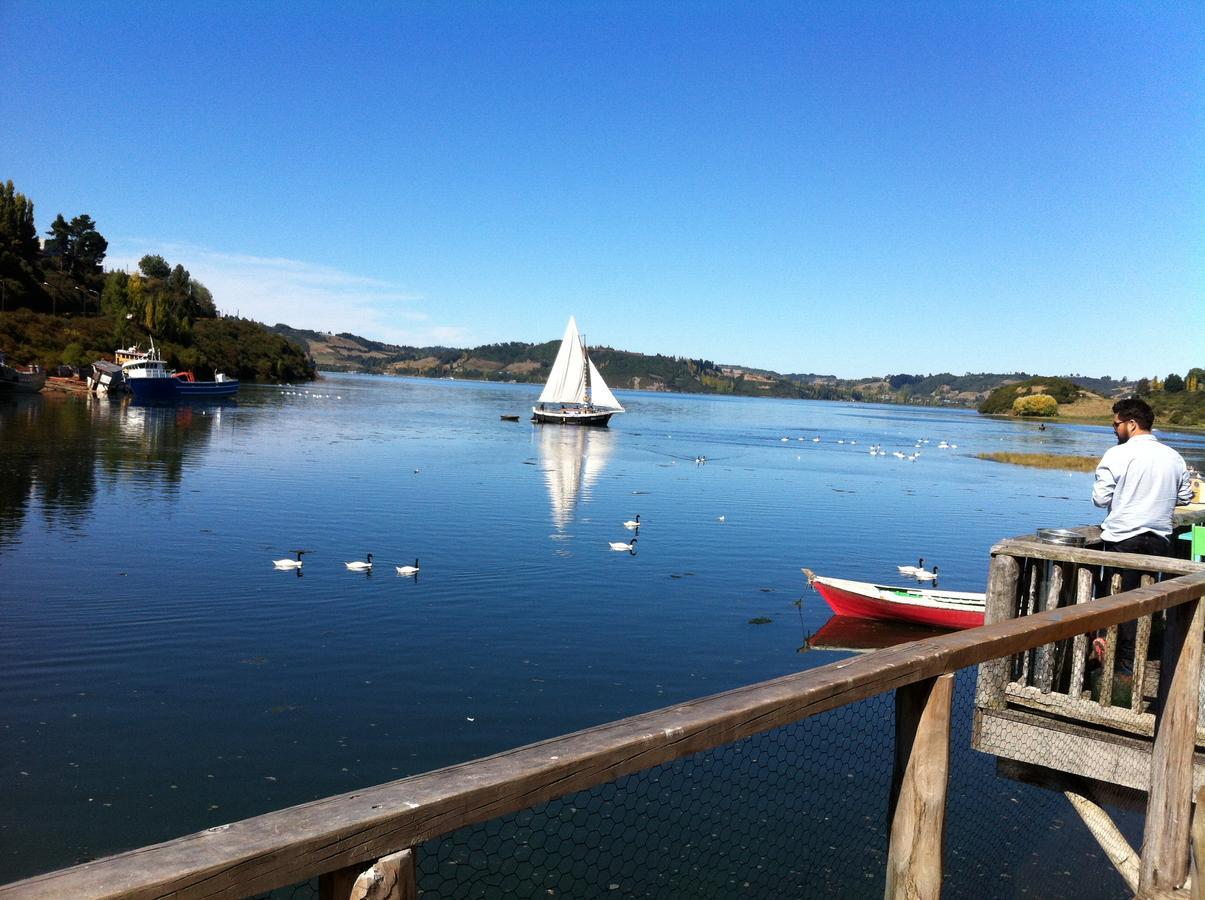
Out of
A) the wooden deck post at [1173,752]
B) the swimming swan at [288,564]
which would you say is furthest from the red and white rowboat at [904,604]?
the wooden deck post at [1173,752]

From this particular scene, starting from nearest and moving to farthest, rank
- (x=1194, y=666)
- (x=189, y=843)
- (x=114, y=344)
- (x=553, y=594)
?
(x=189, y=843) → (x=1194, y=666) → (x=553, y=594) → (x=114, y=344)

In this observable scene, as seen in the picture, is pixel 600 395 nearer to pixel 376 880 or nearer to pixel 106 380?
pixel 106 380

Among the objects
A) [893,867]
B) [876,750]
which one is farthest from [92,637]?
[893,867]

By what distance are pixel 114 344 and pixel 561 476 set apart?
4252 inches

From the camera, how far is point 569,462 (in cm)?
5866

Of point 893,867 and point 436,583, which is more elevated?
point 893,867

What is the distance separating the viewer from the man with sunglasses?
886cm

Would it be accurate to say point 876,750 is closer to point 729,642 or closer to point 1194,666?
point 729,642

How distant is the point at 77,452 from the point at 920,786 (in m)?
49.8

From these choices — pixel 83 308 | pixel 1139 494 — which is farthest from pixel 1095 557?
pixel 83 308

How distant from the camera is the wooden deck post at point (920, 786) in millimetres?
3885

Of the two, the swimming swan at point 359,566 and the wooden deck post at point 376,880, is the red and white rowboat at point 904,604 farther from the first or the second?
the wooden deck post at point 376,880

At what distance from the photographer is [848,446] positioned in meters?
93.2

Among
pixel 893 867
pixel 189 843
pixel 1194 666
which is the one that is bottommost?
pixel 893 867
